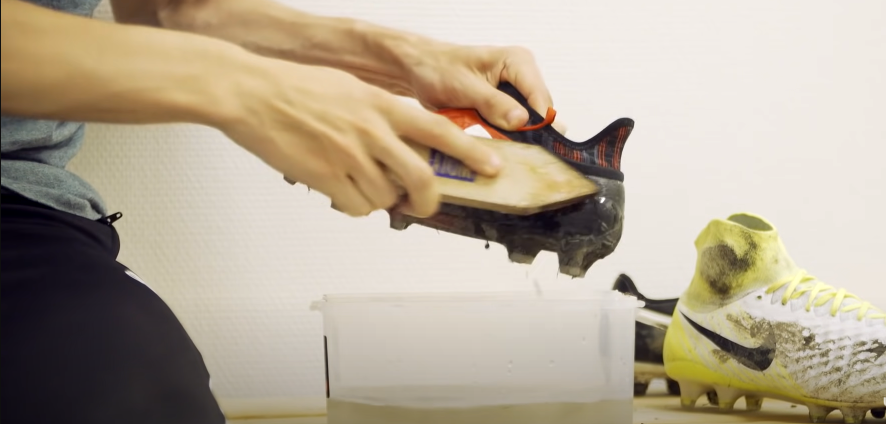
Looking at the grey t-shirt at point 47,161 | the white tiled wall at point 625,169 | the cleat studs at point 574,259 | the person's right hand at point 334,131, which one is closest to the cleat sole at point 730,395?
the white tiled wall at point 625,169

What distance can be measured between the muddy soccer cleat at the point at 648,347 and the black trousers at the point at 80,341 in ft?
1.32

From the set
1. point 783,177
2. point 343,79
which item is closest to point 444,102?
point 343,79

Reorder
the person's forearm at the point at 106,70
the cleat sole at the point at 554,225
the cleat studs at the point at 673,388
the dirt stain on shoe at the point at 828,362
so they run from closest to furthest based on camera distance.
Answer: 1. the person's forearm at the point at 106,70
2. the cleat sole at the point at 554,225
3. the dirt stain on shoe at the point at 828,362
4. the cleat studs at the point at 673,388

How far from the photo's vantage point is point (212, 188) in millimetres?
607

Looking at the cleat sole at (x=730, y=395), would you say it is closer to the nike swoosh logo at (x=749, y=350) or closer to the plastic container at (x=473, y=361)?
the nike swoosh logo at (x=749, y=350)

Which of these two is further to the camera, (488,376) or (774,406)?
(774,406)

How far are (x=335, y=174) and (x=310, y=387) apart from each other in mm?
336

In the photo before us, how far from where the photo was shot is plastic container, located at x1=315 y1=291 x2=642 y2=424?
0.44 metres

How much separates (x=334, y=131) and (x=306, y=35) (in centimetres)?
17

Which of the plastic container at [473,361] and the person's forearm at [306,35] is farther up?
the person's forearm at [306,35]

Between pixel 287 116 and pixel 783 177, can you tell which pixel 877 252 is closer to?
pixel 783 177

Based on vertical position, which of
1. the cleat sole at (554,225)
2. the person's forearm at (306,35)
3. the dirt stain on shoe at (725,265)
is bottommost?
the dirt stain on shoe at (725,265)

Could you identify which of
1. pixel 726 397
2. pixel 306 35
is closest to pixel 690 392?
pixel 726 397

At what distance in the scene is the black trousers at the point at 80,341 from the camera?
0.29 m
